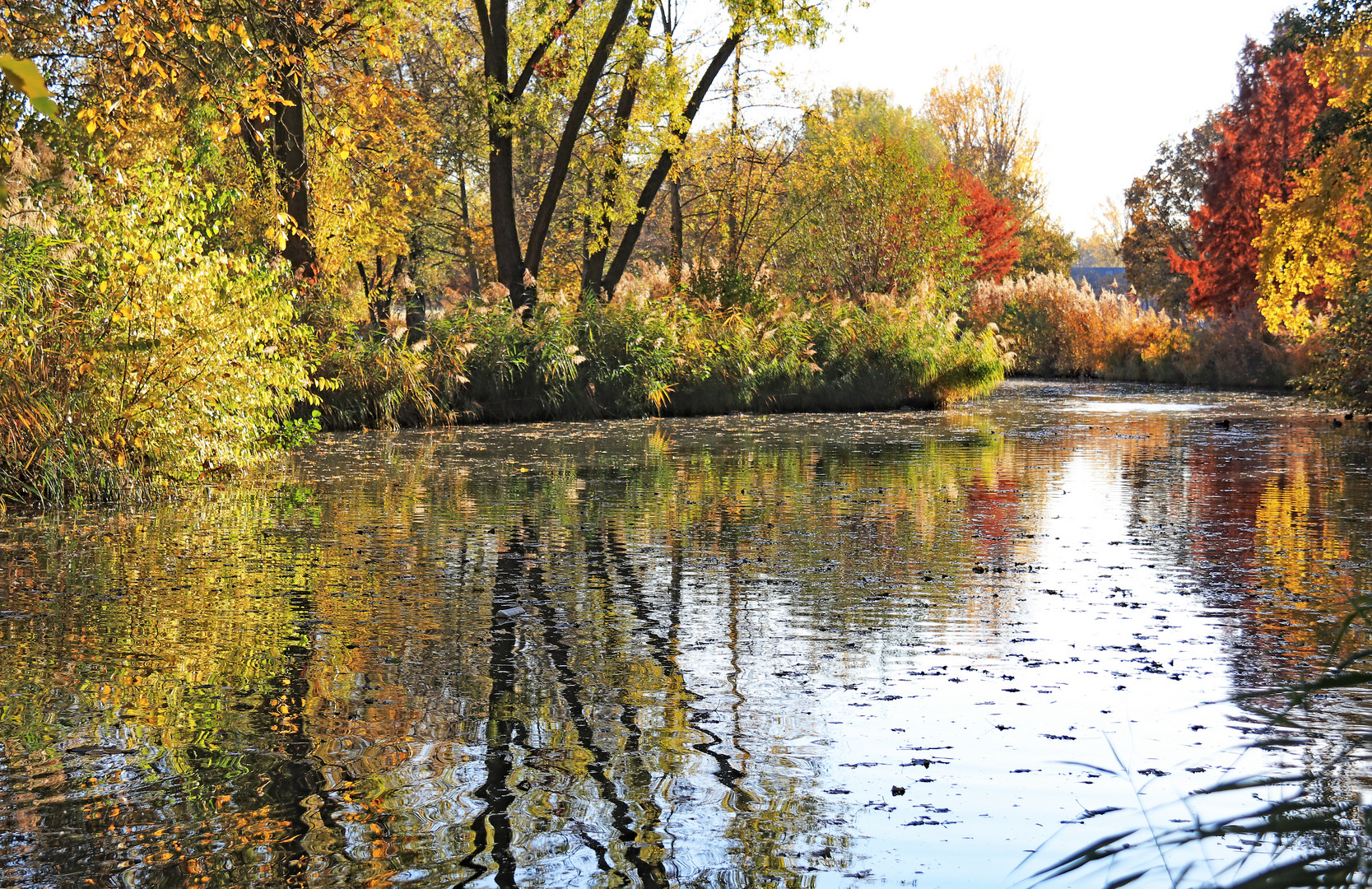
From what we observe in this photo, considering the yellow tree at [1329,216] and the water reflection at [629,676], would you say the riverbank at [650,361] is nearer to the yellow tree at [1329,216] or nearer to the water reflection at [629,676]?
the yellow tree at [1329,216]

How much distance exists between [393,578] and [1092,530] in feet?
16.0

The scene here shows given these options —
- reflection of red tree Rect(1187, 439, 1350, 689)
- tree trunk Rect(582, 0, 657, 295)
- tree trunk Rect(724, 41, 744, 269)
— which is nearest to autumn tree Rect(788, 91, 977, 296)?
tree trunk Rect(724, 41, 744, 269)

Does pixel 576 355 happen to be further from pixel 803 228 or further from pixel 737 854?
pixel 737 854

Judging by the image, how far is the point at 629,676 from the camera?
4957mm

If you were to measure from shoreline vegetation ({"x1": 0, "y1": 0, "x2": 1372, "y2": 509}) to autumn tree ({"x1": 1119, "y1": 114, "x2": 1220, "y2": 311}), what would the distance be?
138 millimetres

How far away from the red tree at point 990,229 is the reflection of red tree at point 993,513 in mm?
30750

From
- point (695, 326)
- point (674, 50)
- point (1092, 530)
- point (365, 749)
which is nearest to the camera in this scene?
point (365, 749)

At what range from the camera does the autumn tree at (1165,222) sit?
40.5 meters

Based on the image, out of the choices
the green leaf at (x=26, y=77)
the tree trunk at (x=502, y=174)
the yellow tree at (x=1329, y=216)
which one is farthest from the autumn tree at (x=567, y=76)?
the green leaf at (x=26, y=77)

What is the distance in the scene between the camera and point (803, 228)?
3397 centimetres

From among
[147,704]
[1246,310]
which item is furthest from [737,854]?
[1246,310]

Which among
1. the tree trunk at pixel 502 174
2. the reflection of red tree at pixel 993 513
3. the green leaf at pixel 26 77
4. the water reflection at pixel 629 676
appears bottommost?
the water reflection at pixel 629 676

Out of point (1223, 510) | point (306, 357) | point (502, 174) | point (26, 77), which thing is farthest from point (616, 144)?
point (26, 77)

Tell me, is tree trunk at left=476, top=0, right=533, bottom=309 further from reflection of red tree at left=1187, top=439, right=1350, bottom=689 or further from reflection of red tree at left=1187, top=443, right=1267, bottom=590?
reflection of red tree at left=1187, top=439, right=1350, bottom=689
